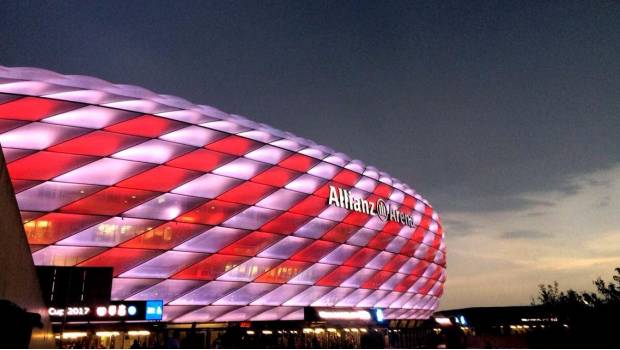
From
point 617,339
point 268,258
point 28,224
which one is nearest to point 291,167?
point 268,258

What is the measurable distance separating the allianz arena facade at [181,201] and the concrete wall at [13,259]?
9.93m

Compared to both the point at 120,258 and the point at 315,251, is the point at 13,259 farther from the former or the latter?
the point at 315,251

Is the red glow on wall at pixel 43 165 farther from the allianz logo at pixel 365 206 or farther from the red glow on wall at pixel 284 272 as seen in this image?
the allianz logo at pixel 365 206

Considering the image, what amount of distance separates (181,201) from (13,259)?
13975 mm

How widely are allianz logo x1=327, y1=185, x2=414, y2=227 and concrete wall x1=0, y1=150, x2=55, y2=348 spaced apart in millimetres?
19924

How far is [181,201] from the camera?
22.5 m

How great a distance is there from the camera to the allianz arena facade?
19984mm

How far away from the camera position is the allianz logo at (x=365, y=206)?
29594mm

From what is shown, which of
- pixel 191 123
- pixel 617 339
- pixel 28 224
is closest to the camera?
pixel 617 339

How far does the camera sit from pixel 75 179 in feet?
66.2

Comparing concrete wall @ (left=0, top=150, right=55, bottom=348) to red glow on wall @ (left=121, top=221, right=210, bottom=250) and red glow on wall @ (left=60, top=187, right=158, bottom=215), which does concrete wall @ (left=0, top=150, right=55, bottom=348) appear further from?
red glow on wall @ (left=121, top=221, right=210, bottom=250)

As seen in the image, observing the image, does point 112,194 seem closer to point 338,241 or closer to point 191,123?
point 191,123

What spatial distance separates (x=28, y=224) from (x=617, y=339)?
66.0 feet

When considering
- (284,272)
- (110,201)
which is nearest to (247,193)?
(284,272)
